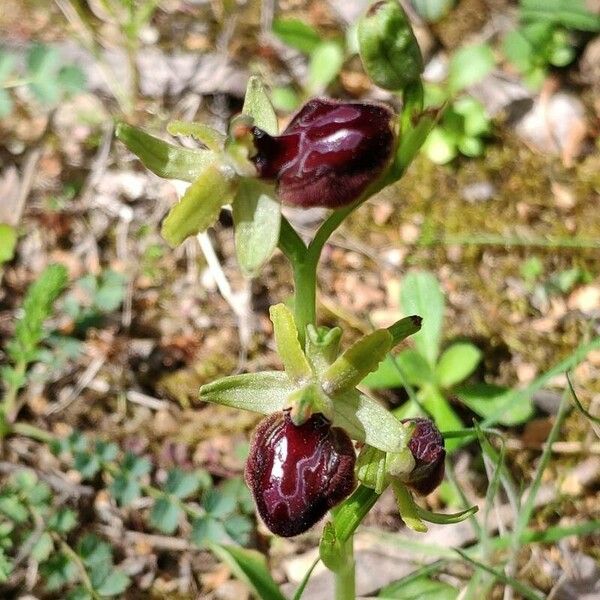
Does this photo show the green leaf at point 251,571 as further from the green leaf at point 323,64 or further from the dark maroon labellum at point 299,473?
the green leaf at point 323,64

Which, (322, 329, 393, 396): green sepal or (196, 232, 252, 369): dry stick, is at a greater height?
(322, 329, 393, 396): green sepal

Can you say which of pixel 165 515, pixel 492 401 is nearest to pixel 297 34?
pixel 492 401

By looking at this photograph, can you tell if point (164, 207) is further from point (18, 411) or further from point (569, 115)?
point (569, 115)

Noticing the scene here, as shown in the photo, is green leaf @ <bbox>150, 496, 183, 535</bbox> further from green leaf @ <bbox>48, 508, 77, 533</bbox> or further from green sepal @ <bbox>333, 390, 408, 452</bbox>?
green sepal @ <bbox>333, 390, 408, 452</bbox>

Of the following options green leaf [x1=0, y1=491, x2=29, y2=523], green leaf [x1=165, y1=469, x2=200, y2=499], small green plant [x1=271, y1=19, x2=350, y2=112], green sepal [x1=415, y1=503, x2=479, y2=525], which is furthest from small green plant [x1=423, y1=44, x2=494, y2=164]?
green leaf [x1=0, y1=491, x2=29, y2=523]

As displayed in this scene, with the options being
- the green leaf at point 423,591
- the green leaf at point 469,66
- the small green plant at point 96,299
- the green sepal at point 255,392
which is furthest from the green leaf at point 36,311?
the green leaf at point 469,66
